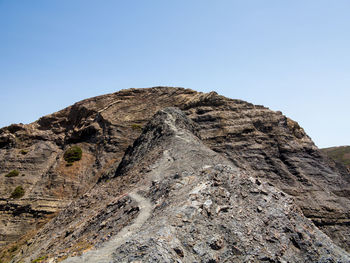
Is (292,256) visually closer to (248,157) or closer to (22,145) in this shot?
(248,157)

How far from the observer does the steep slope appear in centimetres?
1197

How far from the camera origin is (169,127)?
117 ft

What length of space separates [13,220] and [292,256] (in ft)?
117

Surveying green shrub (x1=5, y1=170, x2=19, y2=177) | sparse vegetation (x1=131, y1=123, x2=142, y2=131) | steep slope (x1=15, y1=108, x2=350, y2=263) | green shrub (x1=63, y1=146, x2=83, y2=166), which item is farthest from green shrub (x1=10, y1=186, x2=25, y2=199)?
steep slope (x1=15, y1=108, x2=350, y2=263)

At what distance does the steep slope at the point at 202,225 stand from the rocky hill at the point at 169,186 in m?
0.06

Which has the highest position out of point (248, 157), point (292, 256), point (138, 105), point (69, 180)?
point (138, 105)

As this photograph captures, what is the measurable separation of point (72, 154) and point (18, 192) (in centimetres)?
1021

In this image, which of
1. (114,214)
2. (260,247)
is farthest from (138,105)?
(260,247)

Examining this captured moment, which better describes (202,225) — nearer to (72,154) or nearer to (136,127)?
(136,127)

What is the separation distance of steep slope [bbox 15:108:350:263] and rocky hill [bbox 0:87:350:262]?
0.21ft

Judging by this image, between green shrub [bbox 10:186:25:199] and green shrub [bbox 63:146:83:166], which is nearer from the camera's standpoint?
green shrub [bbox 10:186:25:199]

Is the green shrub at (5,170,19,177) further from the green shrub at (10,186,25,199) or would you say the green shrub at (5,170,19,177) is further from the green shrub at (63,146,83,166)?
the green shrub at (63,146,83,166)

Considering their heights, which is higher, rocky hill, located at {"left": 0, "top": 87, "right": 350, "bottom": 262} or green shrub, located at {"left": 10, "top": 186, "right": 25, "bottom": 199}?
rocky hill, located at {"left": 0, "top": 87, "right": 350, "bottom": 262}

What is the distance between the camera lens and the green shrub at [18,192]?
40.9m
